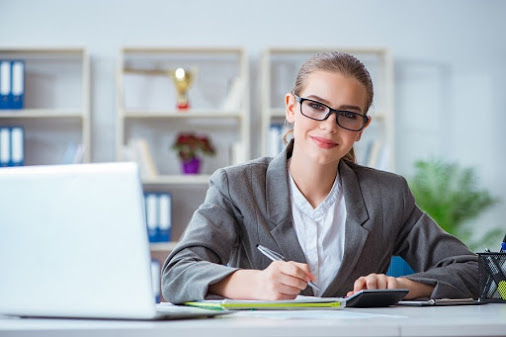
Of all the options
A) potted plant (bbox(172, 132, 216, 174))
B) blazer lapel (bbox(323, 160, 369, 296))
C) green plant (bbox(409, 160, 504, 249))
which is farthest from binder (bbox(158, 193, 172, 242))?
blazer lapel (bbox(323, 160, 369, 296))

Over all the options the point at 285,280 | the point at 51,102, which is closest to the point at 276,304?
the point at 285,280

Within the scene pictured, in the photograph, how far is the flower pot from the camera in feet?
15.6

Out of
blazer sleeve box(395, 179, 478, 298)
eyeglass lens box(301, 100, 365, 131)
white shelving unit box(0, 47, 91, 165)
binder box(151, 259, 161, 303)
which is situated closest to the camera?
blazer sleeve box(395, 179, 478, 298)

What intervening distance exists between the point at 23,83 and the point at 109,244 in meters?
3.86

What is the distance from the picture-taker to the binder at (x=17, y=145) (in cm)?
461

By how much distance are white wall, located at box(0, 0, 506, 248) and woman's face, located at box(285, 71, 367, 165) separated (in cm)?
318

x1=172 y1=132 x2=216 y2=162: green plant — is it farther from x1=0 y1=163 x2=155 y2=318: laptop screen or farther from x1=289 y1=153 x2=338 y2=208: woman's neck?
x1=0 y1=163 x2=155 y2=318: laptop screen

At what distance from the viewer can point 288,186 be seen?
1.85m

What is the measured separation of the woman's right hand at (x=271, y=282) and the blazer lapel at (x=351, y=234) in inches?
15.8

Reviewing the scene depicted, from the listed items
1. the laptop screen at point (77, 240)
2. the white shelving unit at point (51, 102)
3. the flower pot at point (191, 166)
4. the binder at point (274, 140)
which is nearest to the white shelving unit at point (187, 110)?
the flower pot at point (191, 166)

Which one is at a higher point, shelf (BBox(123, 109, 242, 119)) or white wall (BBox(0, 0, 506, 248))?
white wall (BBox(0, 0, 506, 248))

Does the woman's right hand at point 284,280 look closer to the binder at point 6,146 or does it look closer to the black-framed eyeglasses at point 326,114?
the black-framed eyeglasses at point 326,114

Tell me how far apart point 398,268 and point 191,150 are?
2.97 meters

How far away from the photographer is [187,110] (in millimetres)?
4746
